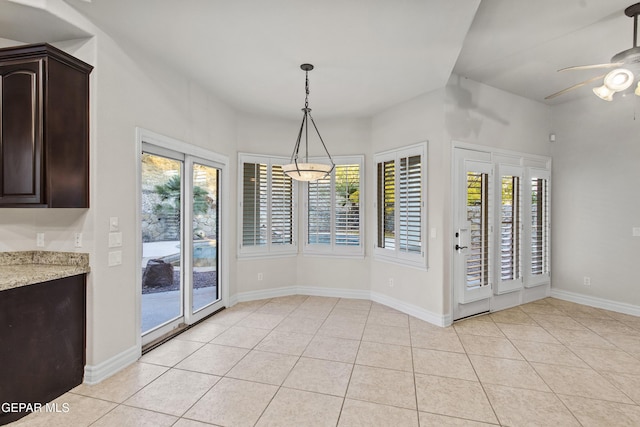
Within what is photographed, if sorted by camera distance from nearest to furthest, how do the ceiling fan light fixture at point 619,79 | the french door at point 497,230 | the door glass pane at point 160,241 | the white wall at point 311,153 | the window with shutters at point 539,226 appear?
1. the ceiling fan light fixture at point 619,79
2. the door glass pane at point 160,241
3. the french door at point 497,230
4. the window with shutters at point 539,226
5. the white wall at point 311,153

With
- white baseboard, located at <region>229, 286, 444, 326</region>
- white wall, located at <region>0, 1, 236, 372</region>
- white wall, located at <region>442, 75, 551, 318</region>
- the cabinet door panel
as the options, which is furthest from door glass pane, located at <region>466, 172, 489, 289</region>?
the cabinet door panel

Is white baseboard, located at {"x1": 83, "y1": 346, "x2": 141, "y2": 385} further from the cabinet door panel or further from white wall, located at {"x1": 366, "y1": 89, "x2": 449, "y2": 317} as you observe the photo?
white wall, located at {"x1": 366, "y1": 89, "x2": 449, "y2": 317}

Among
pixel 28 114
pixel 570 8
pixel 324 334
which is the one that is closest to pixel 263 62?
pixel 28 114

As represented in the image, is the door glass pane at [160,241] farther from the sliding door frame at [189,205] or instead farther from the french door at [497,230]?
the french door at [497,230]

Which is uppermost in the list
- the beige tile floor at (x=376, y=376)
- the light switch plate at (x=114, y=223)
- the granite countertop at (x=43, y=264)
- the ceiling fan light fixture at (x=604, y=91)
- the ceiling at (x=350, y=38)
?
the ceiling at (x=350, y=38)

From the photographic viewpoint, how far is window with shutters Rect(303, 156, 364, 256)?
16.4ft

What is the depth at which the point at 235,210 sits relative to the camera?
4719mm

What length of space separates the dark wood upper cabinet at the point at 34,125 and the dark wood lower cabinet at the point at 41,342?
0.67m

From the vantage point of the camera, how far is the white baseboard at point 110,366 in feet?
8.38

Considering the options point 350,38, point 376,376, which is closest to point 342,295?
point 376,376

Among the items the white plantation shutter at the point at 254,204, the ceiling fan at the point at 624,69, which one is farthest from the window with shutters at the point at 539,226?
the white plantation shutter at the point at 254,204

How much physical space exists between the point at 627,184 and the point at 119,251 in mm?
6283

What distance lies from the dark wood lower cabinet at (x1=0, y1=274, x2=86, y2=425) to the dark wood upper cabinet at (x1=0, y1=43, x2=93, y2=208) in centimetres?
67

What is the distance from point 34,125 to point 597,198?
262 inches
